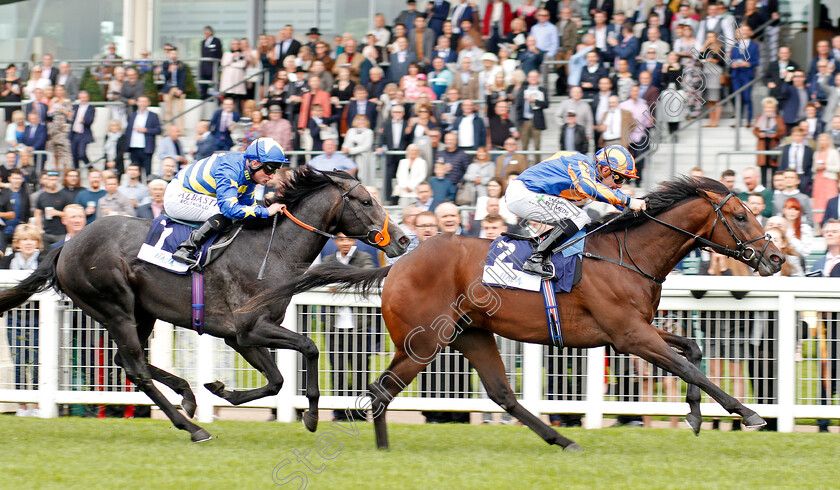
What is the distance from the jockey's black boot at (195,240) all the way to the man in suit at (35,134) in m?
6.73

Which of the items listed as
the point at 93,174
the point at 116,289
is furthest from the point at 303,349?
the point at 93,174

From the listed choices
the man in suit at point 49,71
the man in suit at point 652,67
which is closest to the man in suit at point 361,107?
the man in suit at point 652,67

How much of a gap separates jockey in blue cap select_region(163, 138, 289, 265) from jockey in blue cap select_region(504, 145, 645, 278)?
140 centimetres

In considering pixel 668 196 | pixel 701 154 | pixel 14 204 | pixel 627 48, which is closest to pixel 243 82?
pixel 14 204

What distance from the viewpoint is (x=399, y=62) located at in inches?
458

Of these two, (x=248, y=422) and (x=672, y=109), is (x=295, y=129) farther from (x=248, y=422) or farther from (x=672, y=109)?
(x=248, y=422)

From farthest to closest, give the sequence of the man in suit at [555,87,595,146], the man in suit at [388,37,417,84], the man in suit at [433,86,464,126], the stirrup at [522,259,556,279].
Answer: the man in suit at [388,37,417,84]
the man in suit at [433,86,464,126]
the man in suit at [555,87,595,146]
the stirrup at [522,259,556,279]

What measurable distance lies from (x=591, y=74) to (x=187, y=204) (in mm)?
5713

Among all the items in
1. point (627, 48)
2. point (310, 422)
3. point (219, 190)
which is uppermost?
point (627, 48)

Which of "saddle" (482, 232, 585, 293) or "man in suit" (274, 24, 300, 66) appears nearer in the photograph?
"saddle" (482, 232, 585, 293)

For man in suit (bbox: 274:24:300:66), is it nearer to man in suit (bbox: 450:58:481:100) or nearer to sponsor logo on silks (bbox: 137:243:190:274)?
man in suit (bbox: 450:58:481:100)

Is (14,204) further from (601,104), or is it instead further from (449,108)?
(601,104)

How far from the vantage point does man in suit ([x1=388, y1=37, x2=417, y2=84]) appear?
456 inches

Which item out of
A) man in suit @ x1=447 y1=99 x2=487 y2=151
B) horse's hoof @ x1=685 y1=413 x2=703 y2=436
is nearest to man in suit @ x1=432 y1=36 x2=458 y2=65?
man in suit @ x1=447 y1=99 x2=487 y2=151
